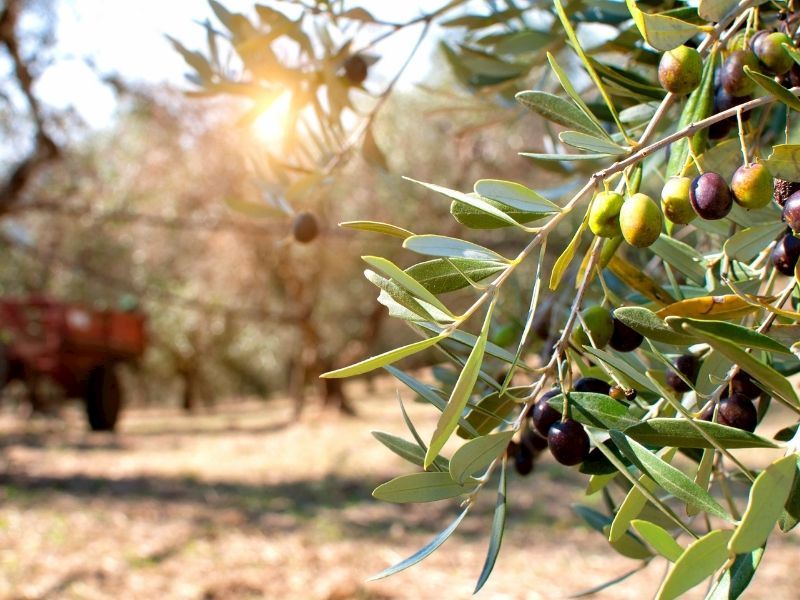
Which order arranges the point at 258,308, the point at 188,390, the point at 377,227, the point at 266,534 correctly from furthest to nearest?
the point at 188,390, the point at 258,308, the point at 266,534, the point at 377,227

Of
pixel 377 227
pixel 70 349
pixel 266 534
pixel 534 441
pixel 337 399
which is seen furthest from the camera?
pixel 337 399

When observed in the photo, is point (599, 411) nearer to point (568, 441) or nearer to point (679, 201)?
point (568, 441)

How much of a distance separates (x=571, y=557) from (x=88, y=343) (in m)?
6.25

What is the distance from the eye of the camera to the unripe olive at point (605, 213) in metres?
0.46

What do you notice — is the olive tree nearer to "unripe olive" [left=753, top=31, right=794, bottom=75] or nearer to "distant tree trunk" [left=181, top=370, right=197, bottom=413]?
"unripe olive" [left=753, top=31, right=794, bottom=75]

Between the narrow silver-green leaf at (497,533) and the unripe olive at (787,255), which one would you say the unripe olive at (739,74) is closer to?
the unripe olive at (787,255)

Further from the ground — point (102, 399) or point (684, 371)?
point (684, 371)

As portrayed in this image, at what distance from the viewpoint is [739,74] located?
513 millimetres

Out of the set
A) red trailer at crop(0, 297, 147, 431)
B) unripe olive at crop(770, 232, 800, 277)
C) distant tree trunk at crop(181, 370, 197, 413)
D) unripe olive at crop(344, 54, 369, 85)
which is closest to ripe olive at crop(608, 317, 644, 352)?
unripe olive at crop(770, 232, 800, 277)

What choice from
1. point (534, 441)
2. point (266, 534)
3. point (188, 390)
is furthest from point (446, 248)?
point (188, 390)

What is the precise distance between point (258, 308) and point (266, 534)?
7.80 meters

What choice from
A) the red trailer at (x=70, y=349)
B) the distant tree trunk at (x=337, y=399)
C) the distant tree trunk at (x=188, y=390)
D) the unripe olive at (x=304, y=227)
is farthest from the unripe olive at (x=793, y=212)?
the distant tree trunk at (x=188, y=390)

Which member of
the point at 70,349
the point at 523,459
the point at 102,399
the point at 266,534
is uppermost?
the point at 523,459

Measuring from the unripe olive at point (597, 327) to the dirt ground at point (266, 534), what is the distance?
157 cm
